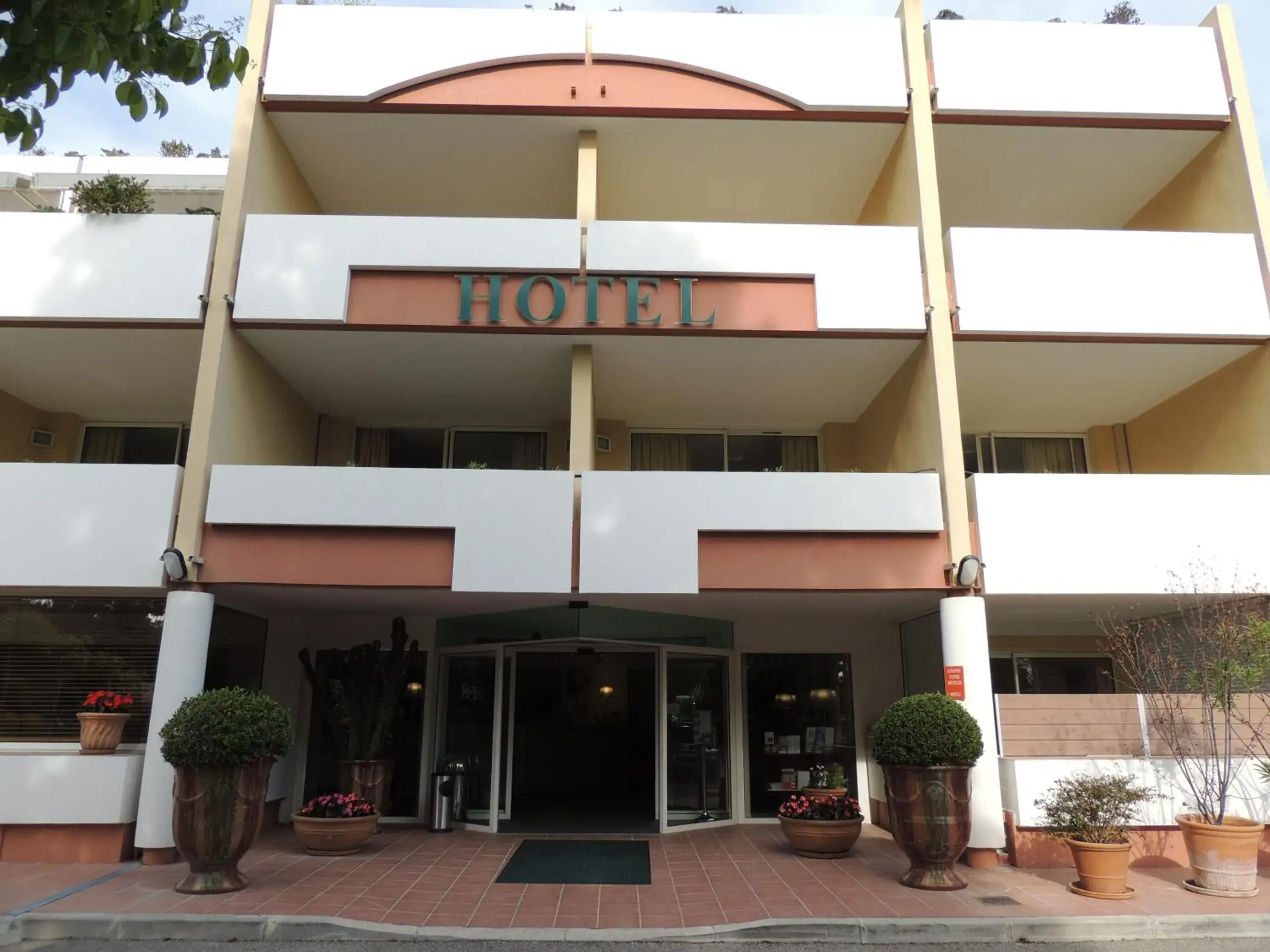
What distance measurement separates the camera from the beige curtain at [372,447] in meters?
14.0

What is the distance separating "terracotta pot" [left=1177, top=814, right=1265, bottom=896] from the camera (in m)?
8.45

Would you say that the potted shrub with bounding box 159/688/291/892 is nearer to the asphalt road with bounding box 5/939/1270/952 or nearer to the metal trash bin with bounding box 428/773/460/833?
the asphalt road with bounding box 5/939/1270/952

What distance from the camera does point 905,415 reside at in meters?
11.8

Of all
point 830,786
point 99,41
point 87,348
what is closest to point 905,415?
point 830,786

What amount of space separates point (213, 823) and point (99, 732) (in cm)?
278

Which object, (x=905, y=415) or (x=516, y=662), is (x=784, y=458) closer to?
(x=905, y=415)

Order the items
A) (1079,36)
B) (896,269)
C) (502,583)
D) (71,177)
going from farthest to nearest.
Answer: (71,177) < (1079,36) < (896,269) < (502,583)

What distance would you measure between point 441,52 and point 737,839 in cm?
1130

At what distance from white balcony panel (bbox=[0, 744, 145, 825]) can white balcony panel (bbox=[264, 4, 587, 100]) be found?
856 cm

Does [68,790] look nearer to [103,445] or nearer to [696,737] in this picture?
[103,445]

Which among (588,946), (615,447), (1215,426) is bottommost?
(588,946)

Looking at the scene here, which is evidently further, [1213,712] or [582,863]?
[582,863]

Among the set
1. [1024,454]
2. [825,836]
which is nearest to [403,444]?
[825,836]

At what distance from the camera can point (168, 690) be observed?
9.71 m
